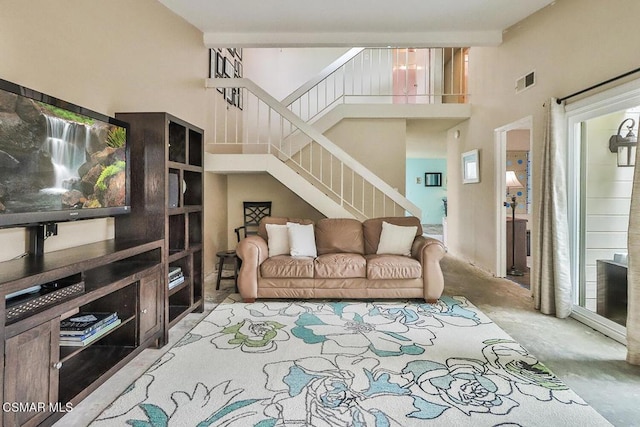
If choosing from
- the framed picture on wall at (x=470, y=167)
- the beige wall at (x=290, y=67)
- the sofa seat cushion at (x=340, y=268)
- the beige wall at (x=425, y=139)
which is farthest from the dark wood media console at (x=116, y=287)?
the beige wall at (x=425, y=139)

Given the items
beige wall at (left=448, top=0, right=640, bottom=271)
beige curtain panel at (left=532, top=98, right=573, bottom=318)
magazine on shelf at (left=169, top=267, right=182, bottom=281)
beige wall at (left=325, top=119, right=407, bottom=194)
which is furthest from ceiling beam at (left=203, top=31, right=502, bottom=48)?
magazine on shelf at (left=169, top=267, right=182, bottom=281)

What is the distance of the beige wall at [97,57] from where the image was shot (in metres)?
1.89

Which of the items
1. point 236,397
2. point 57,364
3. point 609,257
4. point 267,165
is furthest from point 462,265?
point 57,364

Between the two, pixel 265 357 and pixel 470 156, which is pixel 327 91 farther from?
pixel 265 357

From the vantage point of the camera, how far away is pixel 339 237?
4.08 metres

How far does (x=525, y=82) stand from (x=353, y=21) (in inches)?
82.6

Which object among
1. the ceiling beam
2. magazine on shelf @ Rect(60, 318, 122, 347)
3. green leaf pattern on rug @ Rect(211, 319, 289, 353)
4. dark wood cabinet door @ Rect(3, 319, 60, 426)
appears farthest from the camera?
the ceiling beam

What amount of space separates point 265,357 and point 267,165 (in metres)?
2.70

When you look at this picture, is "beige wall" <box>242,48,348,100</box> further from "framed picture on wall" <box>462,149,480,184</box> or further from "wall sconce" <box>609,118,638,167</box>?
"wall sconce" <box>609,118,638,167</box>

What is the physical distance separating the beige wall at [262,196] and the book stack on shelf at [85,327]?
363cm

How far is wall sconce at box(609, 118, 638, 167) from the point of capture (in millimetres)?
2785

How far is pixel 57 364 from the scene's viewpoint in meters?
1.55

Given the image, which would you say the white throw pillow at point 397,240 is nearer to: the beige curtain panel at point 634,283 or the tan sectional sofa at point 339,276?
the tan sectional sofa at point 339,276

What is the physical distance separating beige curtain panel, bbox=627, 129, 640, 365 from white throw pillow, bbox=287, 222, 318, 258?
8.72ft
